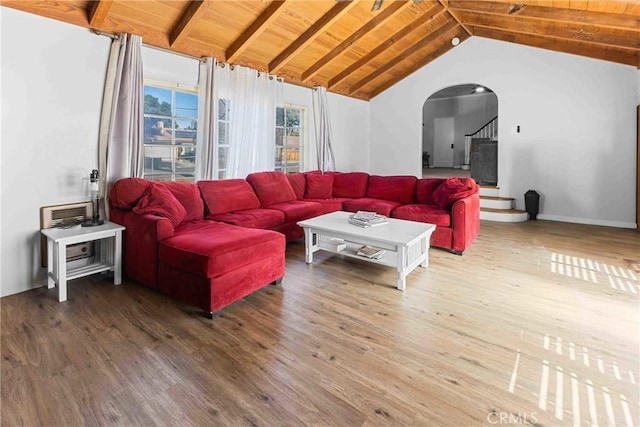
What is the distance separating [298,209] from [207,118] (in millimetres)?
1615

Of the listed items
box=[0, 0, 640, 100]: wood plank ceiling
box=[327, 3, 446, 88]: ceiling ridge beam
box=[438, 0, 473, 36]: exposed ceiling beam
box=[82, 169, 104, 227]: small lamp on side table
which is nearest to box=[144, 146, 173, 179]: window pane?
box=[82, 169, 104, 227]: small lamp on side table

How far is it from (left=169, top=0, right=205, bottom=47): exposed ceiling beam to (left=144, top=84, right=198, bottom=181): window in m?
0.56

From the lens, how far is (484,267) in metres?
3.42

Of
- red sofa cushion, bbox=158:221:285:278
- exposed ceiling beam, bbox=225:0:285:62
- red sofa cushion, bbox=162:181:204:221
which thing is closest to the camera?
red sofa cushion, bbox=158:221:285:278

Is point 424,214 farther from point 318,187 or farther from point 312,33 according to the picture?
point 312,33

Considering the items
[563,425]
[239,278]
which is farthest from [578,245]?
[239,278]

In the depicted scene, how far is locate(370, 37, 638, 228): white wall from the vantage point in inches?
205

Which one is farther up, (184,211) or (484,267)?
(184,211)

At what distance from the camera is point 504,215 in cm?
570

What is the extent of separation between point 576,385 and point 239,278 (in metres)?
2.09

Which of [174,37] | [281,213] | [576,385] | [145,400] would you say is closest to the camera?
[145,400]

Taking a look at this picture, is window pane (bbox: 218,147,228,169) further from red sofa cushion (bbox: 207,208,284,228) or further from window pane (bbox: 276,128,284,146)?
window pane (bbox: 276,128,284,146)

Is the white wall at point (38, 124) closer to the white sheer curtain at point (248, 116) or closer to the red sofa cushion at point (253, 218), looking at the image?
the red sofa cushion at point (253, 218)

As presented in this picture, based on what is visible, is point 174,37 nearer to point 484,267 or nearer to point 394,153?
point 484,267
